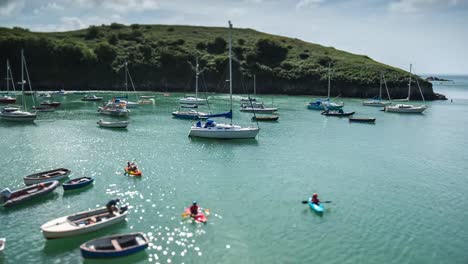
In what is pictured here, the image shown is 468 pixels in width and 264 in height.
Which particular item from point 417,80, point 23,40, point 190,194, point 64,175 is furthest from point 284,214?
point 23,40

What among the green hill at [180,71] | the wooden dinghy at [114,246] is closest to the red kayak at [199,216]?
the wooden dinghy at [114,246]

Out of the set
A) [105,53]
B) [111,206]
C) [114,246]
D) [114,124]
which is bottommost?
[114,246]

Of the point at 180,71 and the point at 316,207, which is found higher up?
the point at 180,71

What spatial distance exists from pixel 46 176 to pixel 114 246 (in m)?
18.9

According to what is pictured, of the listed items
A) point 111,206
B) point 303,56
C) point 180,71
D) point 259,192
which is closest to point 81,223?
point 111,206

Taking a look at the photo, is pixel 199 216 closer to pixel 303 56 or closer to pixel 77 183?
pixel 77 183

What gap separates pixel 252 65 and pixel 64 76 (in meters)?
82.7

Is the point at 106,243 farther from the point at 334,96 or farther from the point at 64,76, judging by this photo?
the point at 64,76

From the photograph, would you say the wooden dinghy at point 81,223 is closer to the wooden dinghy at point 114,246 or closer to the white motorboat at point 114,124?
the wooden dinghy at point 114,246

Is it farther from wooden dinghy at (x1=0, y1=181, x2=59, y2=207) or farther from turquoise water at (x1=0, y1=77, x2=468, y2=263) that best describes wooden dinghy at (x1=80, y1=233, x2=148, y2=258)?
wooden dinghy at (x1=0, y1=181, x2=59, y2=207)

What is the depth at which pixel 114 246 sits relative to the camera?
89.4ft

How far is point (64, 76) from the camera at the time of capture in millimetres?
174375

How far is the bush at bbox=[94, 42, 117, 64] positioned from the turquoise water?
109 m

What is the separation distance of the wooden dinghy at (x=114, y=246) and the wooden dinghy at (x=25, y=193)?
1210 centimetres
